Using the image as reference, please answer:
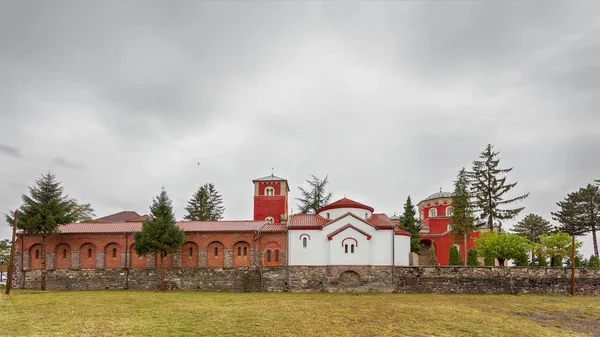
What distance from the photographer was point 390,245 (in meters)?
32.3

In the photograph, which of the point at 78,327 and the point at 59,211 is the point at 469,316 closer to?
the point at 78,327

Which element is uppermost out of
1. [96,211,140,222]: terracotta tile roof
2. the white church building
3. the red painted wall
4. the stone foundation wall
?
the red painted wall

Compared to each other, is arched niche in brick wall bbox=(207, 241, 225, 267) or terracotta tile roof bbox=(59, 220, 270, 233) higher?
terracotta tile roof bbox=(59, 220, 270, 233)

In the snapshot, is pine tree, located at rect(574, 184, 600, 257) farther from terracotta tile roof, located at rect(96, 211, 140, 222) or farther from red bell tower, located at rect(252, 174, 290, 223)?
terracotta tile roof, located at rect(96, 211, 140, 222)

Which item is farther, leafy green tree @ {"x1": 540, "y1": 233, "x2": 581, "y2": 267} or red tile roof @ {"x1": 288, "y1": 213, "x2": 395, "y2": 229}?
leafy green tree @ {"x1": 540, "y1": 233, "x2": 581, "y2": 267}

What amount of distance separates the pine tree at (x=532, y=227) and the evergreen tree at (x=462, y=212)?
64.2 feet

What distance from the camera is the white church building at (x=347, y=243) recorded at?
32250 millimetres

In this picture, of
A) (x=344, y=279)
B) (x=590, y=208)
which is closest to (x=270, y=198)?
(x=344, y=279)

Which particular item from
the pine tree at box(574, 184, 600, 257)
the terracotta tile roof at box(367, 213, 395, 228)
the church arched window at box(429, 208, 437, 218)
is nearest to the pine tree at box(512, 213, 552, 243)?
the pine tree at box(574, 184, 600, 257)

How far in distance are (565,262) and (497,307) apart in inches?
1264

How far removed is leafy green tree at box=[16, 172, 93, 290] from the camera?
3067 centimetres

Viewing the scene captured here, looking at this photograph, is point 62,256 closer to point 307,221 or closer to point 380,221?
point 307,221

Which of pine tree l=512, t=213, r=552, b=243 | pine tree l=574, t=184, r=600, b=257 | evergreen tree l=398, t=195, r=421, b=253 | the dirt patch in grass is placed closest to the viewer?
the dirt patch in grass

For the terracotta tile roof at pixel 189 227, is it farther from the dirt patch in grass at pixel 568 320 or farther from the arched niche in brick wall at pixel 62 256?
the dirt patch in grass at pixel 568 320
